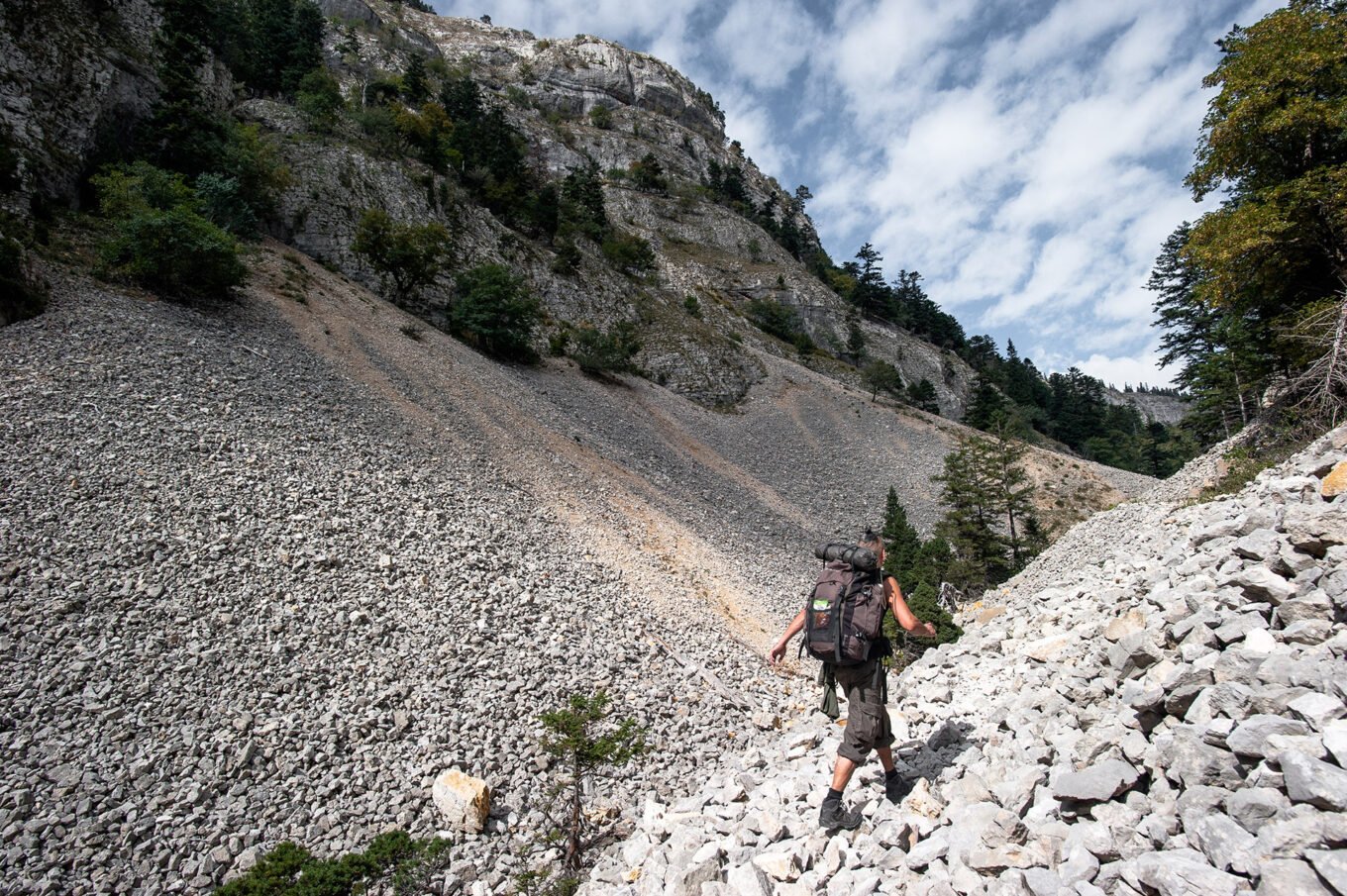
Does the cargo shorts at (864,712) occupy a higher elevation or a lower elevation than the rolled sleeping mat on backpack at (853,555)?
lower

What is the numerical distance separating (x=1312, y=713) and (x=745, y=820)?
148 inches

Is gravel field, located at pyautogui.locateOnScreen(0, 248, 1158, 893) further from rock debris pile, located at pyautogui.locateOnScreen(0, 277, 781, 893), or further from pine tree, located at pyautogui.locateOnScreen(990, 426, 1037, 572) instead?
pine tree, located at pyautogui.locateOnScreen(990, 426, 1037, 572)

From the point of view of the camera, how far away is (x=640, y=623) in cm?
1145

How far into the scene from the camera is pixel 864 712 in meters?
4.56

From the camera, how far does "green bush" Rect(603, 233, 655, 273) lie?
5322cm

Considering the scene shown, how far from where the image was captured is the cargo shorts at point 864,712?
177 inches

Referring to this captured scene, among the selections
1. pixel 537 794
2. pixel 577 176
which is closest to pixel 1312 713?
pixel 537 794

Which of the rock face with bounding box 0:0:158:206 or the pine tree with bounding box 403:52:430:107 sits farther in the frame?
the pine tree with bounding box 403:52:430:107

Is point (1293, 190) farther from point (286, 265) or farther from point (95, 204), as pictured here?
point (95, 204)

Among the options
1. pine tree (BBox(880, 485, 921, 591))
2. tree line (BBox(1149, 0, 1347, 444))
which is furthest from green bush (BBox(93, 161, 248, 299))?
tree line (BBox(1149, 0, 1347, 444))

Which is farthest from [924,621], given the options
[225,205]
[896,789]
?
[225,205]

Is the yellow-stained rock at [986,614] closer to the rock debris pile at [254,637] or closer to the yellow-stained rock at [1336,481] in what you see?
the rock debris pile at [254,637]

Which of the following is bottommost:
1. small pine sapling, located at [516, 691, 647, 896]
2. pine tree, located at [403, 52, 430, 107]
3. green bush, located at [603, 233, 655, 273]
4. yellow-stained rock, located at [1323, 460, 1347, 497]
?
small pine sapling, located at [516, 691, 647, 896]

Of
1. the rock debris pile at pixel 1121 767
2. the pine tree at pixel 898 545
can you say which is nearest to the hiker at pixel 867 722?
the rock debris pile at pixel 1121 767
